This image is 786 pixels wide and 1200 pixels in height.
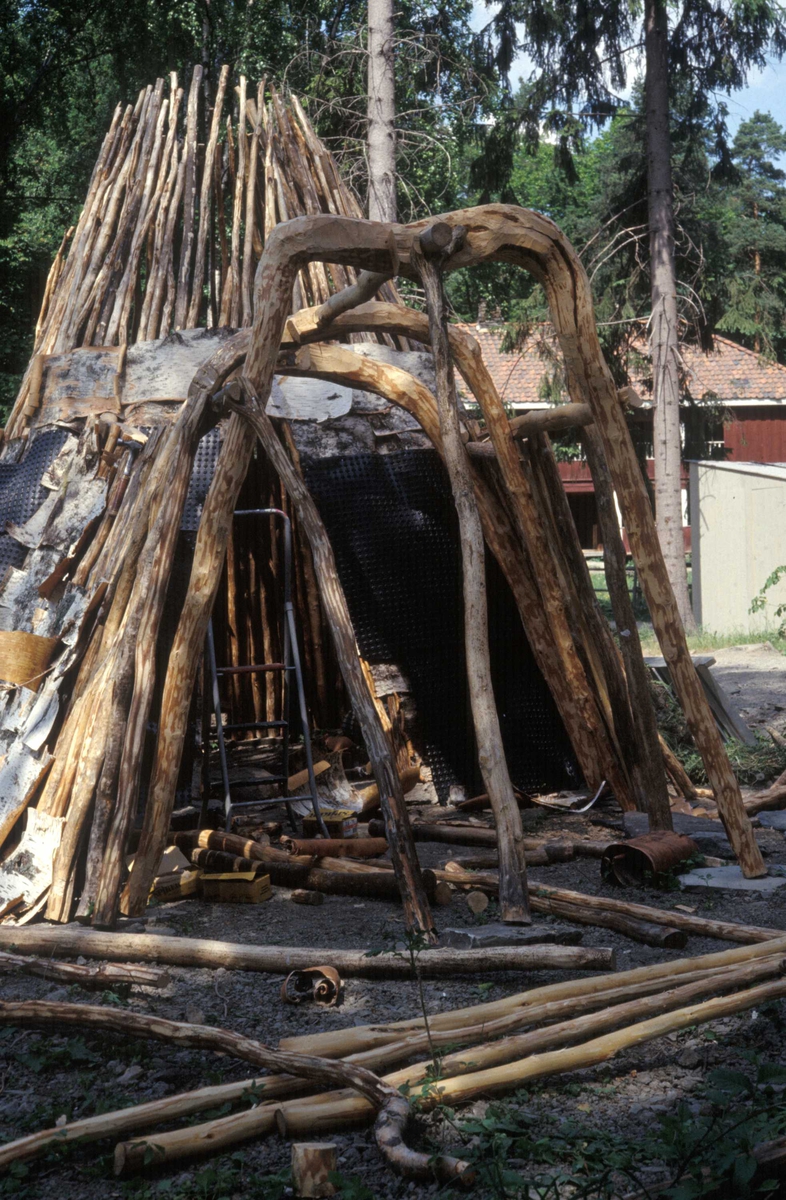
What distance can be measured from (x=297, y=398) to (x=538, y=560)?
208 cm

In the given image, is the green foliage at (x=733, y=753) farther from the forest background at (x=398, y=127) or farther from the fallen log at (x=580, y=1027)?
the forest background at (x=398, y=127)

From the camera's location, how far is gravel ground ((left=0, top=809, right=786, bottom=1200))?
8.48 feet

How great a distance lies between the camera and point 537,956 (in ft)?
12.2

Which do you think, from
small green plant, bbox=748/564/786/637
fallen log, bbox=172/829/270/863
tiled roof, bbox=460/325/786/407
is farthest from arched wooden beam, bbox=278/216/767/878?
tiled roof, bbox=460/325/786/407

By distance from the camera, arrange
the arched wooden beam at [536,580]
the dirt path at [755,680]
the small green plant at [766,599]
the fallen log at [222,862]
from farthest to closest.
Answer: the small green plant at [766,599]
the dirt path at [755,680]
the arched wooden beam at [536,580]
the fallen log at [222,862]

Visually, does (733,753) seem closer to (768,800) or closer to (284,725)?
(768,800)

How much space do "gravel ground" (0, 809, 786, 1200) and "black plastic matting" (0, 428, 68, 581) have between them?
8.49ft

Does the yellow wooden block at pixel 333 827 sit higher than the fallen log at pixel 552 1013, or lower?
lower

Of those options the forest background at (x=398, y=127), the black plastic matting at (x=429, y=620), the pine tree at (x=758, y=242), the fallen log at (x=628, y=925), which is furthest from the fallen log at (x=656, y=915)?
the pine tree at (x=758, y=242)

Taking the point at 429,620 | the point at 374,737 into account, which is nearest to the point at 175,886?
the point at 374,737

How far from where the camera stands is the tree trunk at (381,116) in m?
11.6

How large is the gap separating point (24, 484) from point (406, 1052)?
483 cm

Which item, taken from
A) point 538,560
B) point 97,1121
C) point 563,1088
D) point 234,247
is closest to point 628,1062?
point 563,1088

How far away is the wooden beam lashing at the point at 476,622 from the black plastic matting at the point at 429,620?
2614 millimetres
